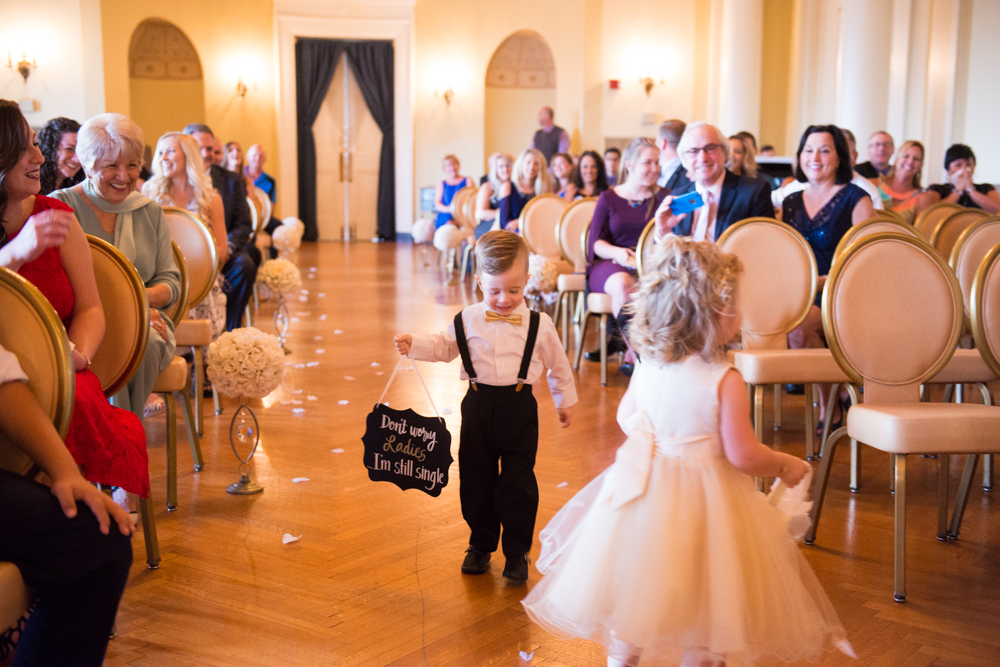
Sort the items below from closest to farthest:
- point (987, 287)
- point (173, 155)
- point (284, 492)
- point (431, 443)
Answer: point (431, 443)
point (987, 287)
point (284, 492)
point (173, 155)

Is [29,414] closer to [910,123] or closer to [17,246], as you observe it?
[17,246]

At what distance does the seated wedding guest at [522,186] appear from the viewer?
311 inches

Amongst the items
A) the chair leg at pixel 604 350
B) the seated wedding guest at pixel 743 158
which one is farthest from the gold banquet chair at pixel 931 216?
the chair leg at pixel 604 350

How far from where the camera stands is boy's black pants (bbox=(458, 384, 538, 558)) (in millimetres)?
2723

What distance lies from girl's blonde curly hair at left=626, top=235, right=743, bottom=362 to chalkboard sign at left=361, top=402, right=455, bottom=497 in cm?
88

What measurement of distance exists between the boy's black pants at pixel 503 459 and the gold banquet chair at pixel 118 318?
1.01 meters

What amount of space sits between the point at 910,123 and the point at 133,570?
10517mm

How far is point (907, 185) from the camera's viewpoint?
731 centimetres

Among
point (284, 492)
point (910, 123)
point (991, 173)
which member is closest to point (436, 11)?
point (910, 123)

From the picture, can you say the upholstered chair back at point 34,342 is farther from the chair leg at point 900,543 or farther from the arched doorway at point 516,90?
the arched doorway at point 516,90

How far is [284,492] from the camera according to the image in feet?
11.7

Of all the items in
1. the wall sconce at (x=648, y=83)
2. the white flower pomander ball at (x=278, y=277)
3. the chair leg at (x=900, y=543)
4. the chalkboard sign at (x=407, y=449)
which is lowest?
the chair leg at (x=900, y=543)

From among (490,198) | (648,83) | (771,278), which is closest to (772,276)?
(771,278)

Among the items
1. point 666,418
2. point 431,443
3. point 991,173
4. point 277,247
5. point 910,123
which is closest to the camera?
point 666,418
